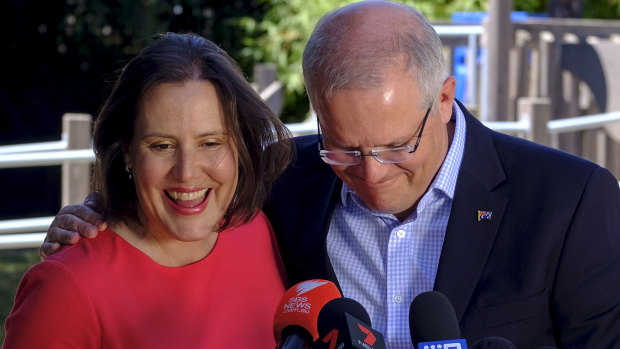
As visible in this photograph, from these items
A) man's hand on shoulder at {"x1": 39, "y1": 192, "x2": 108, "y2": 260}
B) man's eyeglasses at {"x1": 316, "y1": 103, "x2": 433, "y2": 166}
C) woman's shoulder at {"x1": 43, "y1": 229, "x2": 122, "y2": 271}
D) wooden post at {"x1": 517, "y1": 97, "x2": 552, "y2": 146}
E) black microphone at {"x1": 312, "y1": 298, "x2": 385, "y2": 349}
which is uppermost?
man's eyeglasses at {"x1": 316, "y1": 103, "x2": 433, "y2": 166}

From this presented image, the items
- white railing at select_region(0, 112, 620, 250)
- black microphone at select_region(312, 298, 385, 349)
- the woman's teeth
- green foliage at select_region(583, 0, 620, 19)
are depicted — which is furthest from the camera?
green foliage at select_region(583, 0, 620, 19)

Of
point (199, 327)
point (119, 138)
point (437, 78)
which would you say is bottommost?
point (199, 327)

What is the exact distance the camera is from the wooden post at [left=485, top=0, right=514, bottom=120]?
708 centimetres

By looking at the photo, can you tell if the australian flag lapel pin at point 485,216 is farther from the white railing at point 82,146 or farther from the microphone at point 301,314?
the white railing at point 82,146

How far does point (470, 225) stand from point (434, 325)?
1.04m

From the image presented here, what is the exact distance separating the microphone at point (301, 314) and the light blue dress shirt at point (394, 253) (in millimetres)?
770

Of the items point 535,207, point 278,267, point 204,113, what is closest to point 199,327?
point 278,267

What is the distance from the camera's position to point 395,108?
2.84 meters

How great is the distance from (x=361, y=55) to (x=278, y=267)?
818 mm

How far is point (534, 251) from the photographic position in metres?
2.85

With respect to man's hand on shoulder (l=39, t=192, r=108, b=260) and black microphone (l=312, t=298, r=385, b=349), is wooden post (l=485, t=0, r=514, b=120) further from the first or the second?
black microphone (l=312, t=298, r=385, b=349)

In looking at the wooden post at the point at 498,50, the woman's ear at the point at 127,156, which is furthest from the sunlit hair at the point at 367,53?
the wooden post at the point at 498,50

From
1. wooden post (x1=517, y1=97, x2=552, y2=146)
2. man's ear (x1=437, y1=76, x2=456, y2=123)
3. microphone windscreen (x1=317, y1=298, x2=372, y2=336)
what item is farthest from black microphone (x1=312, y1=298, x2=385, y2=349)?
wooden post (x1=517, y1=97, x2=552, y2=146)

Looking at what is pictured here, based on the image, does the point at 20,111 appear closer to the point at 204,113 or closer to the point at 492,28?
the point at 492,28
